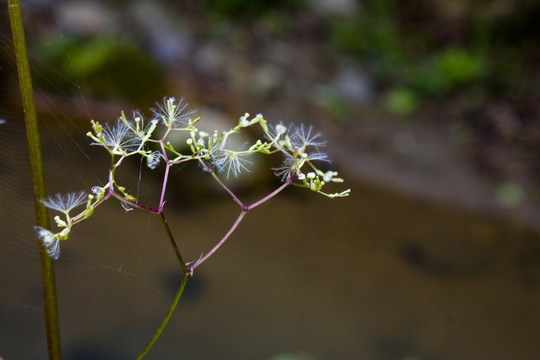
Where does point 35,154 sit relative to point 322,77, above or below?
below

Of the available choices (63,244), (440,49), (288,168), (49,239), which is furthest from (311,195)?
(49,239)

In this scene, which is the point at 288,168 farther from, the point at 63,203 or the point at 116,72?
the point at 116,72

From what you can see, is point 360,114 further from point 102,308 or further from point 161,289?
point 102,308

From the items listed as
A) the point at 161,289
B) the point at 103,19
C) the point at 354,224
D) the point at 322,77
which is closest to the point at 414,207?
the point at 354,224

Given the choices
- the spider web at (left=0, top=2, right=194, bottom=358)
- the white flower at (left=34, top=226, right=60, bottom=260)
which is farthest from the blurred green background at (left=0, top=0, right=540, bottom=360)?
the white flower at (left=34, top=226, right=60, bottom=260)

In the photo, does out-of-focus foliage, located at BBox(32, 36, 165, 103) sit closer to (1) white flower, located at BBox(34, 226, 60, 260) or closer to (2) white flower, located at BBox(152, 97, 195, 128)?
(2) white flower, located at BBox(152, 97, 195, 128)

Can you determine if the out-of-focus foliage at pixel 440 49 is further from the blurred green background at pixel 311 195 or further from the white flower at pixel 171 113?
the white flower at pixel 171 113

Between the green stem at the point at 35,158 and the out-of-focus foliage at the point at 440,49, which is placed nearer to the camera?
the green stem at the point at 35,158

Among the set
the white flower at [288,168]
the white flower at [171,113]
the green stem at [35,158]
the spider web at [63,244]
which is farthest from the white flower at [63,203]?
the spider web at [63,244]

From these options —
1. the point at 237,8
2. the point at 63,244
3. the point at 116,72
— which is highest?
the point at 237,8
